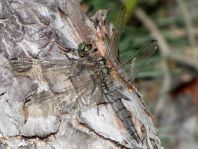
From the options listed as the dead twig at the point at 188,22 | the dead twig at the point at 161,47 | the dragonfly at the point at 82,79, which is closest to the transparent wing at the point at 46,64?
the dragonfly at the point at 82,79

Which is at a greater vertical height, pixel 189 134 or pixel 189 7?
pixel 189 7

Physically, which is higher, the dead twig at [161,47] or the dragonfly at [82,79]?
the dead twig at [161,47]

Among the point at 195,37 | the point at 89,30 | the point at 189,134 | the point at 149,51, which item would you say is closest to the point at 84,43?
the point at 89,30

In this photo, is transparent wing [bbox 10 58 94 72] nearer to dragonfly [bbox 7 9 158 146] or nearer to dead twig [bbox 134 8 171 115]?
dragonfly [bbox 7 9 158 146]

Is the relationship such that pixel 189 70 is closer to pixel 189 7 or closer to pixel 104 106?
pixel 189 7

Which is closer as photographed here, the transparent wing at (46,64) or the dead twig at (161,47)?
the transparent wing at (46,64)

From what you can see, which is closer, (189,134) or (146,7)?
(189,134)

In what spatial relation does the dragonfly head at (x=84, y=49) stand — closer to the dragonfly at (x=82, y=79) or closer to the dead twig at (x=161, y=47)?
the dragonfly at (x=82, y=79)

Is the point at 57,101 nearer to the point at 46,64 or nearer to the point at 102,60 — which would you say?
the point at 46,64
